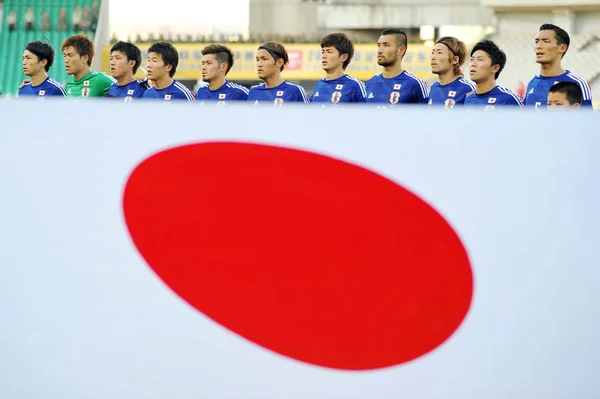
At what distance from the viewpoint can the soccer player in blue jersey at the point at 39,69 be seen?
7.39 metres

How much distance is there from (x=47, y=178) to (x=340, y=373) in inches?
38.7

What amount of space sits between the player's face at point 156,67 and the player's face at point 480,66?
2056 mm

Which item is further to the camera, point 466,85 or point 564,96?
point 466,85

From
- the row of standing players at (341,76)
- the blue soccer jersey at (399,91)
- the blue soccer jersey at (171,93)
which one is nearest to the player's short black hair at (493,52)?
the row of standing players at (341,76)

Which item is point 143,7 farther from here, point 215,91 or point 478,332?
point 478,332

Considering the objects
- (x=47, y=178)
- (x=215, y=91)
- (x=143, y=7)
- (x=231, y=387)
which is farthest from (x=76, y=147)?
(x=143, y=7)

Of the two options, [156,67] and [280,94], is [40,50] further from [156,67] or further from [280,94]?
[280,94]

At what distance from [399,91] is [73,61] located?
231 cm

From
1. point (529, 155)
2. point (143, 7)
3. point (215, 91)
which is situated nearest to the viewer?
point (529, 155)

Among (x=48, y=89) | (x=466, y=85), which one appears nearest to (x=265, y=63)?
(x=466, y=85)

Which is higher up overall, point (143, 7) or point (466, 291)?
point (143, 7)

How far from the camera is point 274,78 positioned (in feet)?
22.2

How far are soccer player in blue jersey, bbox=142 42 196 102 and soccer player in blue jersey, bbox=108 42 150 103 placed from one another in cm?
17

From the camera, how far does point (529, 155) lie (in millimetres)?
2754
